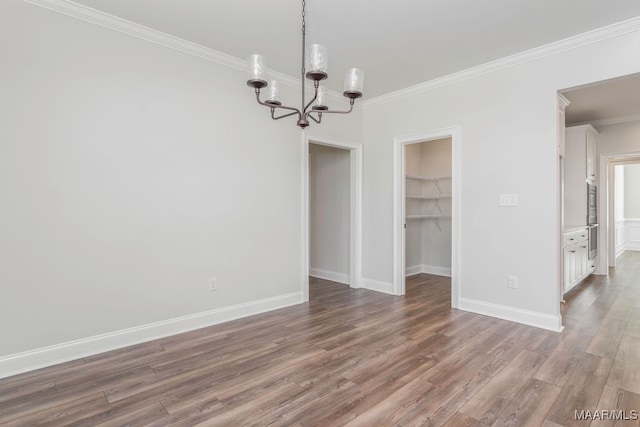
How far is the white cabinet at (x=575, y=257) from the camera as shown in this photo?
433 centimetres

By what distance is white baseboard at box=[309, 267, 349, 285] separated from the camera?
522 centimetres

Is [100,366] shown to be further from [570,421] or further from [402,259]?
[402,259]

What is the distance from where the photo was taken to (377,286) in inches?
187

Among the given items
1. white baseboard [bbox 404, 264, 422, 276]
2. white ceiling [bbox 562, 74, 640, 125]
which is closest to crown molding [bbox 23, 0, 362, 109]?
white ceiling [bbox 562, 74, 640, 125]

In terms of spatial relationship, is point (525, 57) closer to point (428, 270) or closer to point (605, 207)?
point (428, 270)

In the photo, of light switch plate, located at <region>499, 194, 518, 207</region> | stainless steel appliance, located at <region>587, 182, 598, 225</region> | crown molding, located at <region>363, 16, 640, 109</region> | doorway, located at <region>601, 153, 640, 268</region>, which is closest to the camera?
crown molding, located at <region>363, 16, 640, 109</region>

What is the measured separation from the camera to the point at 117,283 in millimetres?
→ 2812

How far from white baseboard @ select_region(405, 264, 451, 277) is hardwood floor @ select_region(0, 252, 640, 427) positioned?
2.26 m

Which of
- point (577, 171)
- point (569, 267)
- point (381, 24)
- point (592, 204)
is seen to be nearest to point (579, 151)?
point (577, 171)

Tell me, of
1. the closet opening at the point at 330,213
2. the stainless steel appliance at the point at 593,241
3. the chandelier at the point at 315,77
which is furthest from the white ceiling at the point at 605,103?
the closet opening at the point at 330,213

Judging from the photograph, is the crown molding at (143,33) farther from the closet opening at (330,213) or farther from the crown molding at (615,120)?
the crown molding at (615,120)

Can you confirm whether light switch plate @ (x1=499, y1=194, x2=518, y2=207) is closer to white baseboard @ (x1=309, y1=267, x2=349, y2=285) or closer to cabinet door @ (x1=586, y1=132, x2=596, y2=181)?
white baseboard @ (x1=309, y1=267, x2=349, y2=285)

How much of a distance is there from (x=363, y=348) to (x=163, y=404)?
152cm

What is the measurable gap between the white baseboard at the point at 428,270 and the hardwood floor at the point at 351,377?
2.26 m
